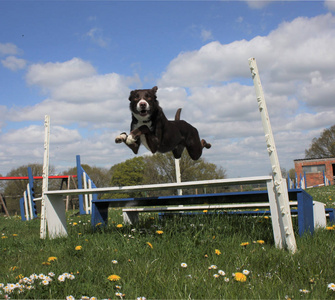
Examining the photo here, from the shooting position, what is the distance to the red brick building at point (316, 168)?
137 feet

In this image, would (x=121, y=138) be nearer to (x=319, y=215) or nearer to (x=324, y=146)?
(x=319, y=215)

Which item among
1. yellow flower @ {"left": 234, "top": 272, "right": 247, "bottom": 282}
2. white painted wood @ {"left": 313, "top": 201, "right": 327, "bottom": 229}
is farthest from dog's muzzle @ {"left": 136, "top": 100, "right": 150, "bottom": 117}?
white painted wood @ {"left": 313, "top": 201, "right": 327, "bottom": 229}

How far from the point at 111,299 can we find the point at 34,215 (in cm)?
972

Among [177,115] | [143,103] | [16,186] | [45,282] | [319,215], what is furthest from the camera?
[16,186]

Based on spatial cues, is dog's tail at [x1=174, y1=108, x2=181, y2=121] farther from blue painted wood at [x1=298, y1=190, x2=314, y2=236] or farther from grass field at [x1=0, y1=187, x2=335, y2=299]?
blue painted wood at [x1=298, y1=190, x2=314, y2=236]

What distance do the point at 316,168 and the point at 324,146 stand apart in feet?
12.8

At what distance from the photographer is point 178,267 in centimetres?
262

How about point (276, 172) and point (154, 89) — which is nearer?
point (154, 89)

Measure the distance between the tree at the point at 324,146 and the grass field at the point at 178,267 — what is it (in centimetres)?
4440

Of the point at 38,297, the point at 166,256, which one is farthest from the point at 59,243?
the point at 38,297

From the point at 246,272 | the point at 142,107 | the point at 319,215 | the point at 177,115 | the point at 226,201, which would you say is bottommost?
the point at 246,272

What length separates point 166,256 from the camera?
2912 millimetres

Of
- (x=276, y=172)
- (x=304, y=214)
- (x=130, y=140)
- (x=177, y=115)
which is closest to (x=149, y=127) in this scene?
(x=130, y=140)

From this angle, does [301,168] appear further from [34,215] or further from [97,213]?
[97,213]
